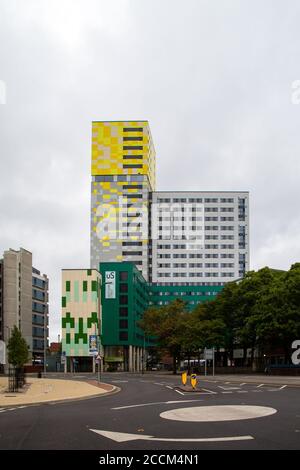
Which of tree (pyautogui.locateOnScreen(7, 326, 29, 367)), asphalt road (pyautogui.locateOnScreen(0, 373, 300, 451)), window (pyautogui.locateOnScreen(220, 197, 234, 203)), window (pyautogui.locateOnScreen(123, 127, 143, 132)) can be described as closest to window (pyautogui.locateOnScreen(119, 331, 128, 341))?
window (pyautogui.locateOnScreen(123, 127, 143, 132))

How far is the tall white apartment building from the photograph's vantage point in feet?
584

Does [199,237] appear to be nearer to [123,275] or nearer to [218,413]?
[123,275]

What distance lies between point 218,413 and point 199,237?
161 metres

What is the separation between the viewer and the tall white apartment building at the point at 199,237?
584 feet

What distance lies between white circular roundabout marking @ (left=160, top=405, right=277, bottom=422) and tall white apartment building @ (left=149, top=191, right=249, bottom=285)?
154m

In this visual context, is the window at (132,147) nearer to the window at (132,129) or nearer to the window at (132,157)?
the window at (132,157)

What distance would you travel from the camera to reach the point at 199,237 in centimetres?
18125

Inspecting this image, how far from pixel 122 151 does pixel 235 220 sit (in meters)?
40.4

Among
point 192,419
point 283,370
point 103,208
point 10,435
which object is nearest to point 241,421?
point 192,419

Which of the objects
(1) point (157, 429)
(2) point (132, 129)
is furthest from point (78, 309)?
(1) point (157, 429)

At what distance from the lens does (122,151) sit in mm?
172875

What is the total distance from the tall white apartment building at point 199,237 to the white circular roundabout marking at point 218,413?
154 m
